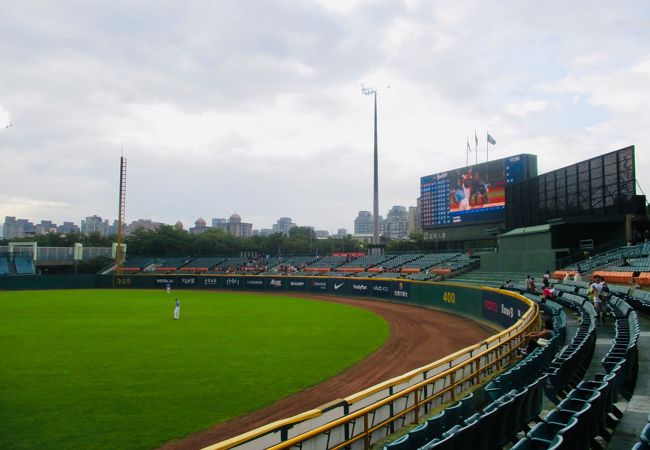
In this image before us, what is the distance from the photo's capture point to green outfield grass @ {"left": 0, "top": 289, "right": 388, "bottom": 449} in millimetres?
Answer: 9977

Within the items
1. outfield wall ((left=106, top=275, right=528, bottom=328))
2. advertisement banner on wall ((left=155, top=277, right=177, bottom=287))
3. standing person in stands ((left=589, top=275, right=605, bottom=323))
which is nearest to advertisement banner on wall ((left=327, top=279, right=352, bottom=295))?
outfield wall ((left=106, top=275, right=528, bottom=328))

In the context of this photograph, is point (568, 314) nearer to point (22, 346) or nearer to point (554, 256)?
point (554, 256)

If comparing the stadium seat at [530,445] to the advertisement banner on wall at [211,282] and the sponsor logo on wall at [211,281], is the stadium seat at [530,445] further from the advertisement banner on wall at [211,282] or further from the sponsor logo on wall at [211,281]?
the sponsor logo on wall at [211,281]

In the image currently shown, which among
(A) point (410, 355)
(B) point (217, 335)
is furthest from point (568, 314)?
(B) point (217, 335)

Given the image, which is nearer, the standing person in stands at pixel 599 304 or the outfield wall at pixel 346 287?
the standing person in stands at pixel 599 304

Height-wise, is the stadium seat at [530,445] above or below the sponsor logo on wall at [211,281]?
above

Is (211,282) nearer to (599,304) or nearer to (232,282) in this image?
(232,282)

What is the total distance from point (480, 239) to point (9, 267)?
70634 mm

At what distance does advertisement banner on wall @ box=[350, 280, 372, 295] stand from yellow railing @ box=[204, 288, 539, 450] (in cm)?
3524

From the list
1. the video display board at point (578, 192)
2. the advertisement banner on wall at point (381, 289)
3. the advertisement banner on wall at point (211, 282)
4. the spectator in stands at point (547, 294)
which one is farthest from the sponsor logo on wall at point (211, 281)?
the spectator in stands at point (547, 294)

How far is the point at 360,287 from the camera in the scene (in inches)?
1870

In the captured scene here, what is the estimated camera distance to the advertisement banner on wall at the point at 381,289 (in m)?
43.4

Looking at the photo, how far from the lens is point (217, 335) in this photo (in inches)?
875

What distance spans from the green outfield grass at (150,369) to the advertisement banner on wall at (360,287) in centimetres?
1652
